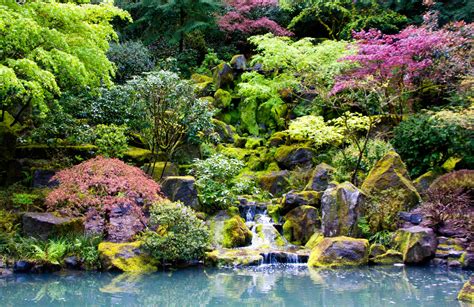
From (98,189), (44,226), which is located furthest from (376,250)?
(44,226)

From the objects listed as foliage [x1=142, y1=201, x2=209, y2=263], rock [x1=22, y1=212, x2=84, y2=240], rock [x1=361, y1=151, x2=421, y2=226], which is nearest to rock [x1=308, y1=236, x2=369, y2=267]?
rock [x1=361, y1=151, x2=421, y2=226]

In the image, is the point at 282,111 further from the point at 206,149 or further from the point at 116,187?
the point at 116,187

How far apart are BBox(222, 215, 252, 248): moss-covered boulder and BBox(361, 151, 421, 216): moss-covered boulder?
3.47 metres

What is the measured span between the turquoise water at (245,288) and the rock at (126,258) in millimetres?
255

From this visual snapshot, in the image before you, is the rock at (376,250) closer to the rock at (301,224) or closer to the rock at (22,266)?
the rock at (301,224)

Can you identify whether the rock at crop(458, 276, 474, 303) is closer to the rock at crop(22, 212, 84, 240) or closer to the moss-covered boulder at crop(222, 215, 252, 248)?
the moss-covered boulder at crop(222, 215, 252, 248)

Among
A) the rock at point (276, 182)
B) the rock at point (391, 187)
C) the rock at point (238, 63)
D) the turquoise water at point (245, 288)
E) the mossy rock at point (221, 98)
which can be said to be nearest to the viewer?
the turquoise water at point (245, 288)

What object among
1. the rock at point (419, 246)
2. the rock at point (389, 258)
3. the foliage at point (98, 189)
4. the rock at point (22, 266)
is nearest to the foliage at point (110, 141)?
the foliage at point (98, 189)

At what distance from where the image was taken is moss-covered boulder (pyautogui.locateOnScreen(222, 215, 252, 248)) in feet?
39.7

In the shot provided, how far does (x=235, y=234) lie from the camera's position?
1212 cm

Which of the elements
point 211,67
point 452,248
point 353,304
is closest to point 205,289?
point 353,304

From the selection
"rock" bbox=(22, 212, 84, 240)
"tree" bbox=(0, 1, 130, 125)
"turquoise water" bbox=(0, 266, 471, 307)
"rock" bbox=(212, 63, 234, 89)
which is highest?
"rock" bbox=(212, 63, 234, 89)

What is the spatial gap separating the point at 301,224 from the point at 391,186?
8.53ft

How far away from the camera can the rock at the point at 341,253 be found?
10.8 m
